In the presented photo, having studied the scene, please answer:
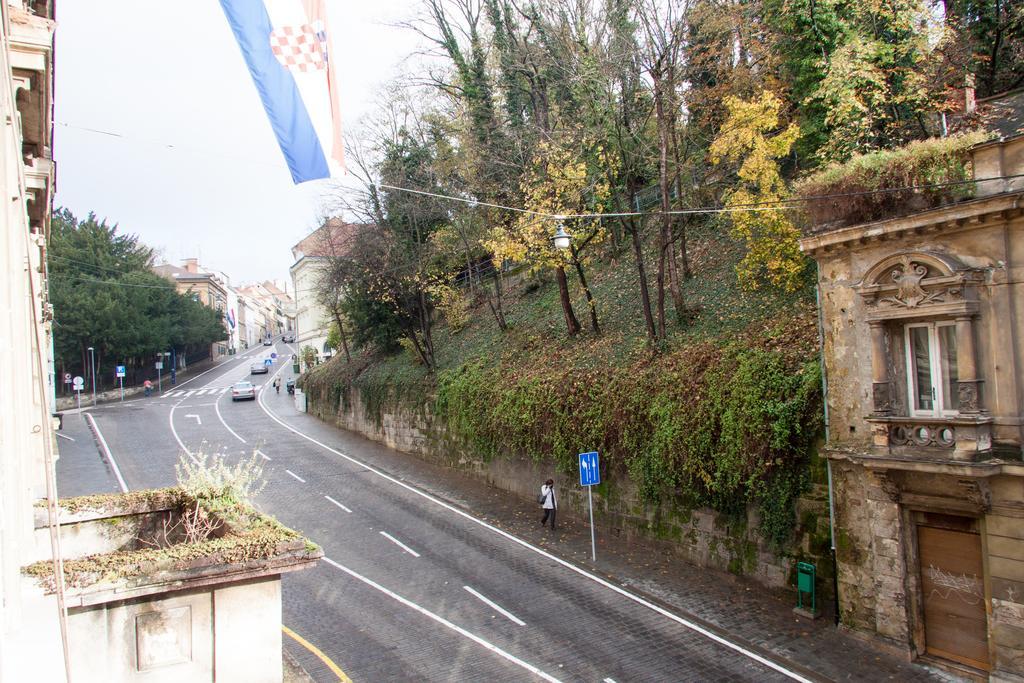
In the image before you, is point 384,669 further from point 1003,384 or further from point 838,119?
point 838,119

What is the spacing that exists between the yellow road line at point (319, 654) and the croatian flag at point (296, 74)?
26.4 feet

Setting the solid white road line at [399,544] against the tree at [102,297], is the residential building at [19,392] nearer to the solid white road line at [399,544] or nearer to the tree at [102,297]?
the solid white road line at [399,544]

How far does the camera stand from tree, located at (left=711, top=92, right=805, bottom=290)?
1672 cm

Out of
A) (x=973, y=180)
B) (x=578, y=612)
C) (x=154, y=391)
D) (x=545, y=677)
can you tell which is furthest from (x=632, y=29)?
(x=154, y=391)

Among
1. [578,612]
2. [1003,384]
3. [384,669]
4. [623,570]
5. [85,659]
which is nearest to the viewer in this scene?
[85,659]

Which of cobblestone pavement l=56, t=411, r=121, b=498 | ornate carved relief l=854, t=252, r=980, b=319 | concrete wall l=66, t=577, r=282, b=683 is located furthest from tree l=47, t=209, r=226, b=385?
ornate carved relief l=854, t=252, r=980, b=319

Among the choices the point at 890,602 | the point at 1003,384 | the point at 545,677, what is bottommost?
the point at 545,677

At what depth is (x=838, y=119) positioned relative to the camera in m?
17.1

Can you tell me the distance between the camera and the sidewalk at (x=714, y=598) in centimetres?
1141

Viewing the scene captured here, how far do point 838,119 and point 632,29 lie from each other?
6.46m

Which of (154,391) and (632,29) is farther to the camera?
(154,391)

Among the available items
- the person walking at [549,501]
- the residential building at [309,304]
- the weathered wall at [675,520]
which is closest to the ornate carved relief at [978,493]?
the weathered wall at [675,520]

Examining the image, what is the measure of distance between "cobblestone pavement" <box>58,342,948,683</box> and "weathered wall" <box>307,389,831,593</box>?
40cm

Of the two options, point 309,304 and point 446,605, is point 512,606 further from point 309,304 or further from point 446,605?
point 309,304
